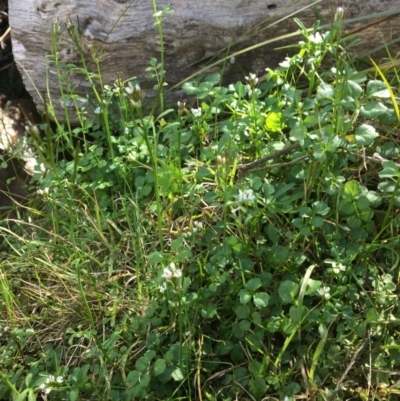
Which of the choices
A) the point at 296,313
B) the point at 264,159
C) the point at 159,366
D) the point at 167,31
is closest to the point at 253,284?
the point at 296,313

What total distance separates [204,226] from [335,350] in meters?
0.62

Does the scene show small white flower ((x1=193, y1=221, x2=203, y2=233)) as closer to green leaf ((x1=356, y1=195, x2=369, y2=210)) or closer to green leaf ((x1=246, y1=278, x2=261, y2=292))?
green leaf ((x1=246, y1=278, x2=261, y2=292))

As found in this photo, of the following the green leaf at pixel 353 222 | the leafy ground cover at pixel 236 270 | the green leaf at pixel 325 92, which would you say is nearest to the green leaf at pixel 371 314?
the leafy ground cover at pixel 236 270

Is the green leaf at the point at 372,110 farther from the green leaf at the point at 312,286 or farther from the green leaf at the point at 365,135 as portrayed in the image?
the green leaf at the point at 312,286

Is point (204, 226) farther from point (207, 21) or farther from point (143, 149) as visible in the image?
point (207, 21)

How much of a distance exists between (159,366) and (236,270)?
0.39 meters

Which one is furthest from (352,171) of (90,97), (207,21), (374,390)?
(90,97)

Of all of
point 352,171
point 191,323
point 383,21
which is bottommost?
point 191,323

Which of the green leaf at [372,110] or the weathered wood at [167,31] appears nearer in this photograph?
the green leaf at [372,110]

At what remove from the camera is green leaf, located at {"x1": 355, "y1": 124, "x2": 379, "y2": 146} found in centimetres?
170

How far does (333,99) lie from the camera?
181 cm

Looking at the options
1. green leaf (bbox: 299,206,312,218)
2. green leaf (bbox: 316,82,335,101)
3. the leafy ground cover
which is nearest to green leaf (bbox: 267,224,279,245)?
the leafy ground cover

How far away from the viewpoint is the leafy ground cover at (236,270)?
1.65 metres

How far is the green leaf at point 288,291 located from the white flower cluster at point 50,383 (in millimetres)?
715
